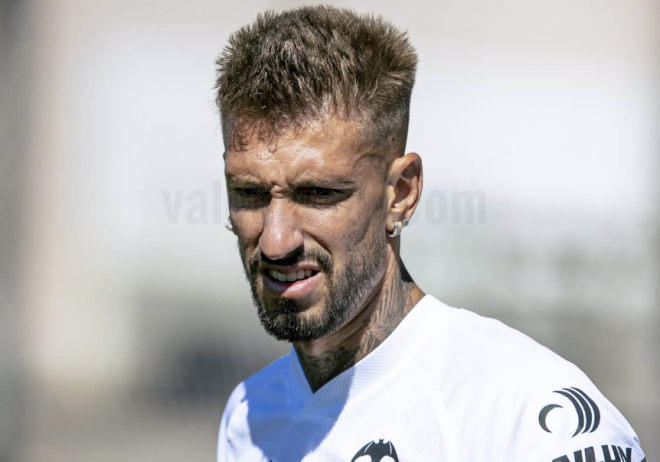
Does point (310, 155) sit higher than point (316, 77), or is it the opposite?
point (316, 77)

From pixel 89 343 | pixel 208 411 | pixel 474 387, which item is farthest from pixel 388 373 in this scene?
pixel 89 343

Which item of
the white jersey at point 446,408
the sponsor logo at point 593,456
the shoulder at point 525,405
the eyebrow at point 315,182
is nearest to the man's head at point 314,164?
the eyebrow at point 315,182

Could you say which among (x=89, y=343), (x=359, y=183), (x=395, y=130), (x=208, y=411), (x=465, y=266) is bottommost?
(x=208, y=411)

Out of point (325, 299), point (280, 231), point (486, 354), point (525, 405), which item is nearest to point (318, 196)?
point (280, 231)

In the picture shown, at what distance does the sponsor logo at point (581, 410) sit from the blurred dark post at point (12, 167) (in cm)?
674

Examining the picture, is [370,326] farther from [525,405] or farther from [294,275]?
[525,405]

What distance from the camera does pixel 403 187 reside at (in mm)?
2096

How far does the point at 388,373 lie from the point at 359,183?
20.6 inches

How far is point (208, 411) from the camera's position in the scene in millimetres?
7312

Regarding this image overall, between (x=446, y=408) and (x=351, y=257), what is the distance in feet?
1.49

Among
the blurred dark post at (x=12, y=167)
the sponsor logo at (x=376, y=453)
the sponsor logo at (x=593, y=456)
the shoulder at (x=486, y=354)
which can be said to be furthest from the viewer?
the blurred dark post at (x=12, y=167)

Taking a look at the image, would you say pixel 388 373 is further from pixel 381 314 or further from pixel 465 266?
pixel 465 266

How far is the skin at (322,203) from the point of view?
6.12ft

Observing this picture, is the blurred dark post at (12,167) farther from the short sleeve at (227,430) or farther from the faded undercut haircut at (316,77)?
the faded undercut haircut at (316,77)
